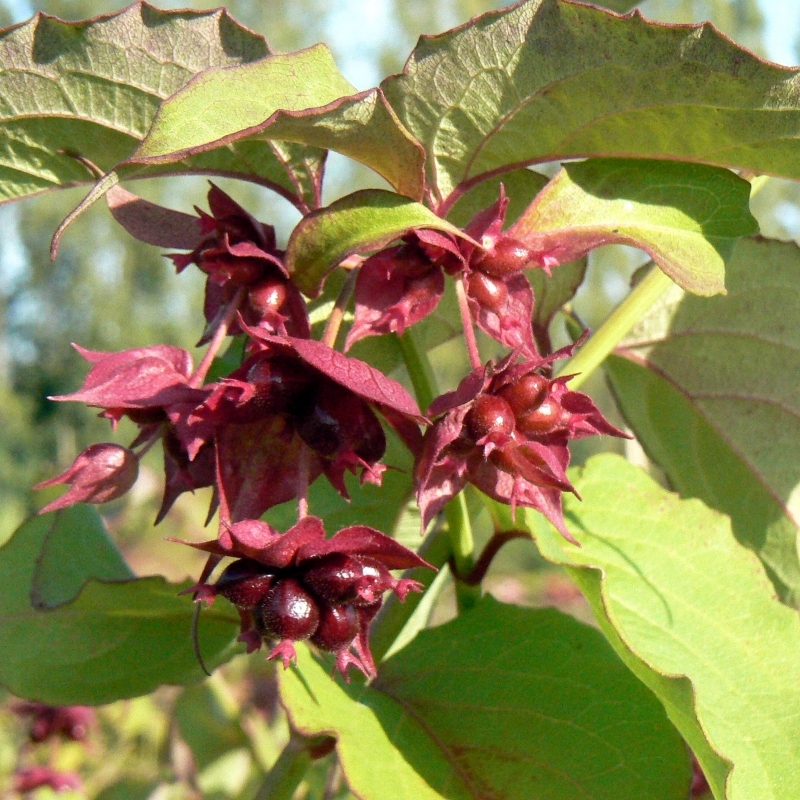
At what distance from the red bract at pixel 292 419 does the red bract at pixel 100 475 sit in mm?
89

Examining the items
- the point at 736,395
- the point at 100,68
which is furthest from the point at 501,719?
the point at 100,68

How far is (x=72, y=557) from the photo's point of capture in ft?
3.48

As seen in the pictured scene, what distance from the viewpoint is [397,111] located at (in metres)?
0.75

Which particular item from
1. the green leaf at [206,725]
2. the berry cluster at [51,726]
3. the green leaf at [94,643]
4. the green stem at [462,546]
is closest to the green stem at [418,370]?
the green stem at [462,546]

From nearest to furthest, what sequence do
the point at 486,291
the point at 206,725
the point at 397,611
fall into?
1. the point at 486,291
2. the point at 397,611
3. the point at 206,725

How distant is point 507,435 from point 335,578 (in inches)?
5.7

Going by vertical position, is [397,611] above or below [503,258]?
below

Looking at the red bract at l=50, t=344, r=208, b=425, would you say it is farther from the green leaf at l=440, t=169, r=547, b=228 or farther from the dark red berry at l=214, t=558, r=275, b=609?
the green leaf at l=440, t=169, r=547, b=228

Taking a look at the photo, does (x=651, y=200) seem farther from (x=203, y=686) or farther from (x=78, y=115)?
(x=203, y=686)

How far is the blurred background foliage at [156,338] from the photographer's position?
6.10ft

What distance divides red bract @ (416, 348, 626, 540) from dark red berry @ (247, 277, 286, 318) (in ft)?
0.46

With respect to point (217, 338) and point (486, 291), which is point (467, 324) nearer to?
point (486, 291)

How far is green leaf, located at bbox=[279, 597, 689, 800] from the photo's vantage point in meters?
0.76

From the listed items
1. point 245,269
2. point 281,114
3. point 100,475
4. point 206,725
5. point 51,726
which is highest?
point 281,114
